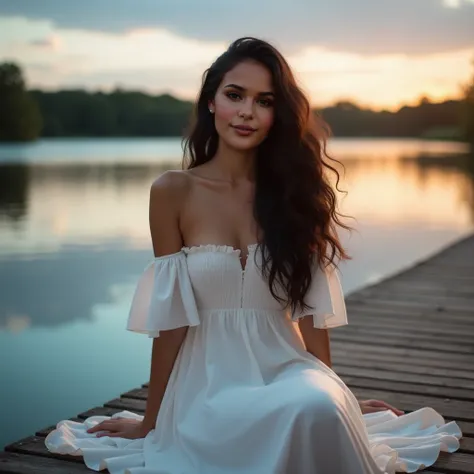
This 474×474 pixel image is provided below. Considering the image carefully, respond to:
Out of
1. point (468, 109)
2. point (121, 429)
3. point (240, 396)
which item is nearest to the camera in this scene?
point (240, 396)

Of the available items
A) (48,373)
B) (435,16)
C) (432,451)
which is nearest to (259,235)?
(432,451)

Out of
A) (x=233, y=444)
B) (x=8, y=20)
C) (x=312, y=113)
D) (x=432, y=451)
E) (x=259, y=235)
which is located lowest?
(x=432, y=451)

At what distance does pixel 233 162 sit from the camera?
288 cm

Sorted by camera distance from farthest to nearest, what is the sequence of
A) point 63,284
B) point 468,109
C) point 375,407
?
point 468,109, point 63,284, point 375,407

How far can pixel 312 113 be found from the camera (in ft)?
9.50

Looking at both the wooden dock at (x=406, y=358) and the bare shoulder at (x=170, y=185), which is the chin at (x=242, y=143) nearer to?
the bare shoulder at (x=170, y=185)

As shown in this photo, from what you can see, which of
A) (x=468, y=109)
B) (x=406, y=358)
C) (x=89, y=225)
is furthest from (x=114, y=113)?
(x=406, y=358)

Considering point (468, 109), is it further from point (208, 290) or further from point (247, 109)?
point (208, 290)

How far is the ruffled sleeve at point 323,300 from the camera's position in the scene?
2785 millimetres

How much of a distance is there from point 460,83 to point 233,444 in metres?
63.9

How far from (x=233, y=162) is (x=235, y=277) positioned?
43 cm

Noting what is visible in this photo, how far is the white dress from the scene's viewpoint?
2.29 m

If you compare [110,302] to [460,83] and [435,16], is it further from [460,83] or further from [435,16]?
[460,83]

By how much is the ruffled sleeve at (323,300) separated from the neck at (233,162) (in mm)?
417
